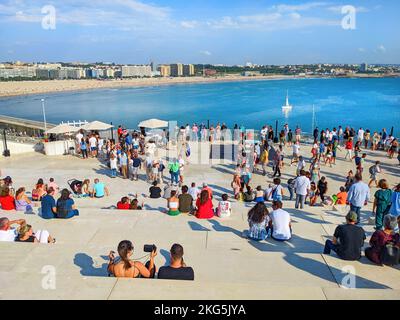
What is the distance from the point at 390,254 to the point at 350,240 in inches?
23.5

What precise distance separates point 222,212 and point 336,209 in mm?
3656

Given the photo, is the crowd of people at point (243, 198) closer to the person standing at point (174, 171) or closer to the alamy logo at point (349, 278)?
the person standing at point (174, 171)

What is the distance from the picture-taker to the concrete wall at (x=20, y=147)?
19.1 metres

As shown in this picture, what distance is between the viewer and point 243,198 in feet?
39.2

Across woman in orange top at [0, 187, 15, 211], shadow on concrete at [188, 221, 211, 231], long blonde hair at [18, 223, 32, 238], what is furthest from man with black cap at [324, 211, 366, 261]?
woman in orange top at [0, 187, 15, 211]

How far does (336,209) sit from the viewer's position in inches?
407

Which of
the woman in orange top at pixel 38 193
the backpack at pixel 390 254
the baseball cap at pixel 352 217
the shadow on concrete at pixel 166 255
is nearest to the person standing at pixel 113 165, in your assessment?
the woman in orange top at pixel 38 193

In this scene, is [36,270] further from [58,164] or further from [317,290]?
[58,164]

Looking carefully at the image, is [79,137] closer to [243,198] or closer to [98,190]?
[98,190]

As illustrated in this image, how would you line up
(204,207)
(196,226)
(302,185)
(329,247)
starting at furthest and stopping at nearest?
(302,185)
(204,207)
(196,226)
(329,247)

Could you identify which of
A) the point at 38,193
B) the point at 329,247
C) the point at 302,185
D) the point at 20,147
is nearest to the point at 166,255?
the point at 329,247

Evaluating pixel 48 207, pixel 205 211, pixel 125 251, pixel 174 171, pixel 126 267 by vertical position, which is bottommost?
pixel 174 171

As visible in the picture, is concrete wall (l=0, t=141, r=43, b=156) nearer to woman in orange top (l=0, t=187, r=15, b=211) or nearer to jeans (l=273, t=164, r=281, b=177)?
woman in orange top (l=0, t=187, r=15, b=211)
